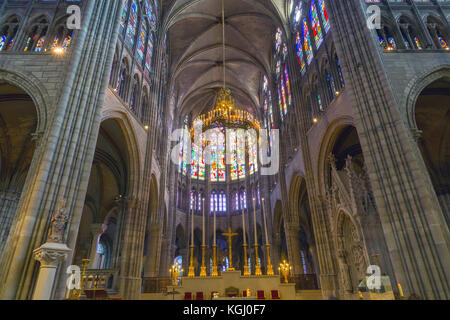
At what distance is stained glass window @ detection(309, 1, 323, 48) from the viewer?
15266 millimetres

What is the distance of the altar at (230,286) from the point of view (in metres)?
9.52

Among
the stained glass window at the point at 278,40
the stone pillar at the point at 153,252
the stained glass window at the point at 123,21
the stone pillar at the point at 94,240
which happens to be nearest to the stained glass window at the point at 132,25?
the stained glass window at the point at 123,21

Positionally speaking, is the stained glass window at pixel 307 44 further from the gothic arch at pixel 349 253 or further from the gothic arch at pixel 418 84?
the gothic arch at pixel 349 253

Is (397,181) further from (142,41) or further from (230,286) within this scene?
(142,41)

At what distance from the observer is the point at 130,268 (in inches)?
503

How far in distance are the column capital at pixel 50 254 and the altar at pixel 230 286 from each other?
4081 millimetres

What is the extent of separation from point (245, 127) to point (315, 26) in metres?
7.34

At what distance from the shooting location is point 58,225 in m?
7.11

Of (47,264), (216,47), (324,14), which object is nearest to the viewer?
(47,264)

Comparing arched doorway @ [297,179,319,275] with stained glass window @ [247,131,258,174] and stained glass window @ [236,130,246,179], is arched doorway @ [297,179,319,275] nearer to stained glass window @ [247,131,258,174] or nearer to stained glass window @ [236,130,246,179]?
stained glass window @ [247,131,258,174]

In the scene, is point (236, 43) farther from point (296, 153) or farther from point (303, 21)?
point (296, 153)

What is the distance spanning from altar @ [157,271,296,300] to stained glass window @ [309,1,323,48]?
12891 mm

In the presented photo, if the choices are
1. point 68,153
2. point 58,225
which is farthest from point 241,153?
point 58,225
